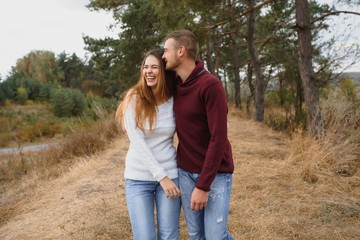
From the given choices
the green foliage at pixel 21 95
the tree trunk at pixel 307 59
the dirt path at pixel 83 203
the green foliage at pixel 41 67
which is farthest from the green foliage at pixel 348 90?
the green foliage at pixel 41 67

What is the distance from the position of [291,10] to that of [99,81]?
4558 centimetres

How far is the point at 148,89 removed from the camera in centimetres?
235

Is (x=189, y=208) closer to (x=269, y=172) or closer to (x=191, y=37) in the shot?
(x=191, y=37)

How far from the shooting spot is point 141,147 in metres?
2.24

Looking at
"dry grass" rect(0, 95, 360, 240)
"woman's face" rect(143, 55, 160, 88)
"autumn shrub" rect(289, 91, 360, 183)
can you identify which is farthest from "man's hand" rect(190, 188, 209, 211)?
"autumn shrub" rect(289, 91, 360, 183)

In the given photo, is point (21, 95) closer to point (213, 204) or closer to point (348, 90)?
point (348, 90)

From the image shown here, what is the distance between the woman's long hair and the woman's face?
0.05 ft

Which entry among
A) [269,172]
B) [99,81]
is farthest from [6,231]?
[99,81]

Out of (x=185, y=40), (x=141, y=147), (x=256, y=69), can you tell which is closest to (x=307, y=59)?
(x=185, y=40)

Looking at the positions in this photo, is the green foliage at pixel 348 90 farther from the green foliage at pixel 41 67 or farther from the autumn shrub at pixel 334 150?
the green foliage at pixel 41 67

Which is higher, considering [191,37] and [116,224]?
[191,37]

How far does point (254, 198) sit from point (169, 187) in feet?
8.75

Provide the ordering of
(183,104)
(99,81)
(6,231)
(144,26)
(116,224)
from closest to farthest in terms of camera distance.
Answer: (183,104) < (116,224) < (6,231) < (144,26) < (99,81)

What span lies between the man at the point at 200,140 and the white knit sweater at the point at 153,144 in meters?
0.06
